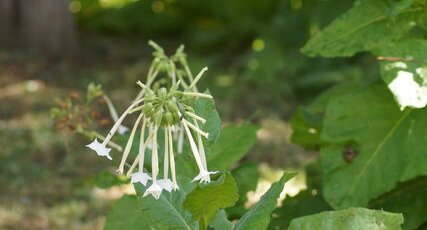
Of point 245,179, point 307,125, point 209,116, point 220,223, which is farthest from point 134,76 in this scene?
point 209,116

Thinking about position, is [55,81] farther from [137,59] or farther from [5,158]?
[5,158]

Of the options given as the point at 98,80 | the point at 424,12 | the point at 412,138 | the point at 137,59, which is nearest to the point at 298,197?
the point at 412,138

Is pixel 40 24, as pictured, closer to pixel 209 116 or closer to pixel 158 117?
pixel 209 116

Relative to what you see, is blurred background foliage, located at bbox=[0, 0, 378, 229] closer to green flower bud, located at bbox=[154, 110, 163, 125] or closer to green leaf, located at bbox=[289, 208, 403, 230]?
green leaf, located at bbox=[289, 208, 403, 230]

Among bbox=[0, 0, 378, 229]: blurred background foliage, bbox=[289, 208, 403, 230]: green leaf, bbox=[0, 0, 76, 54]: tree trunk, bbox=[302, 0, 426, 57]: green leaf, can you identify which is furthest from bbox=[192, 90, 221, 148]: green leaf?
bbox=[0, 0, 76, 54]: tree trunk

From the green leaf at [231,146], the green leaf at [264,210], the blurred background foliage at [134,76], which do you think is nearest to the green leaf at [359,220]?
the green leaf at [264,210]

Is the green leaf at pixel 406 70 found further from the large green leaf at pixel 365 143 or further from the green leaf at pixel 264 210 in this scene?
the green leaf at pixel 264 210
